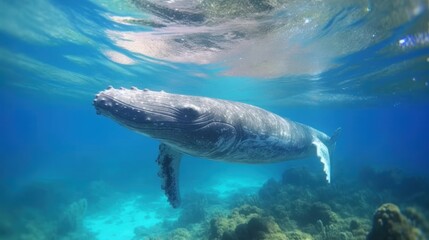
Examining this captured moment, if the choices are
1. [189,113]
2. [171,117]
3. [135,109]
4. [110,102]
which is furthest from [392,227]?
[110,102]

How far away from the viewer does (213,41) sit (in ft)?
58.8

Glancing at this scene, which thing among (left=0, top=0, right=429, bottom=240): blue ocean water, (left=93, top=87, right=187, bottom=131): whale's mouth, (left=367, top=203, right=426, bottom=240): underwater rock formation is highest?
(left=0, top=0, right=429, bottom=240): blue ocean water

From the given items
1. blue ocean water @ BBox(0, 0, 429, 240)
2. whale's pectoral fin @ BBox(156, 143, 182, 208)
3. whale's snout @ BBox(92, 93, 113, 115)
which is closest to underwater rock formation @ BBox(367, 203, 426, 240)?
blue ocean water @ BBox(0, 0, 429, 240)

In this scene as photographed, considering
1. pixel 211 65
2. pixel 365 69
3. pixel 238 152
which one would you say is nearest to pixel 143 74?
pixel 211 65

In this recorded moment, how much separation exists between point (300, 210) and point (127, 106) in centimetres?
808

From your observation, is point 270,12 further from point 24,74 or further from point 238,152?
point 24,74

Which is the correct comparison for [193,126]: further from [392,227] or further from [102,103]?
[392,227]

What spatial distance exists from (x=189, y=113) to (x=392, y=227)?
3838 mm

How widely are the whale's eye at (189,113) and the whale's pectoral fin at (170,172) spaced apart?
199 cm

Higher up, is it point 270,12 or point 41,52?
point 41,52

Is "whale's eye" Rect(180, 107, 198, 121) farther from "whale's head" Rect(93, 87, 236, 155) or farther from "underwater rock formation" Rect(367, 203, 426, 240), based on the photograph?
"underwater rock formation" Rect(367, 203, 426, 240)

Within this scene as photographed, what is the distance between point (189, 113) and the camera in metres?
4.94

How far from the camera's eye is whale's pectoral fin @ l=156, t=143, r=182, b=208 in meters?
6.80

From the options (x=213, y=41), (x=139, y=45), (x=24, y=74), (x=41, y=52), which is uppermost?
(x=24, y=74)
